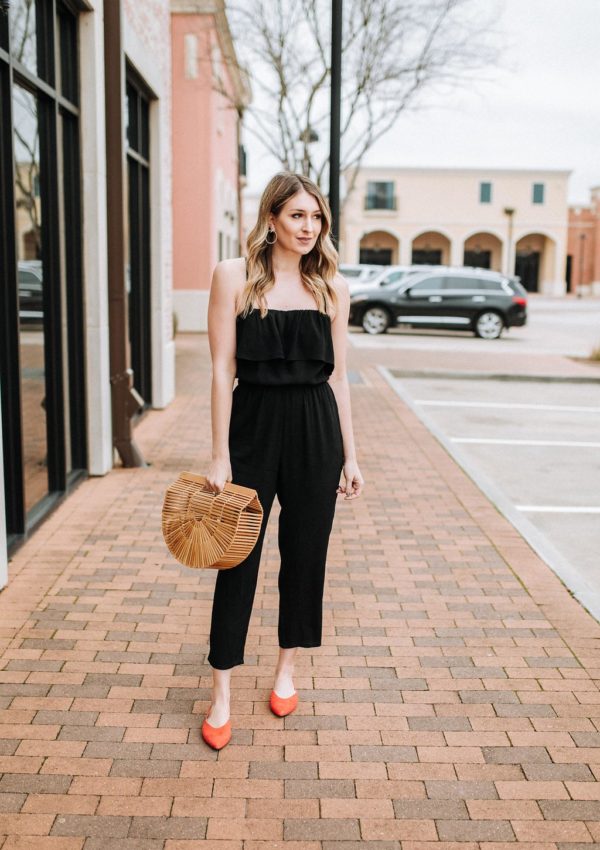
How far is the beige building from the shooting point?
2426 inches

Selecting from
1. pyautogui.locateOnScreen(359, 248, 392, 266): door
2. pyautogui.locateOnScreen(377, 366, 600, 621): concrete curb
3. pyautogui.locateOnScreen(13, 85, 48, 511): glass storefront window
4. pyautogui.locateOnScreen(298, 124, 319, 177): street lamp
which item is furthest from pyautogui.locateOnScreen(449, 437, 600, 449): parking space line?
pyautogui.locateOnScreen(359, 248, 392, 266): door

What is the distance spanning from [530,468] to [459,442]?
1.23 meters

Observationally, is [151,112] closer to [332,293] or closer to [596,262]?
[332,293]

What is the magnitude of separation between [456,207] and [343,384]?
200ft

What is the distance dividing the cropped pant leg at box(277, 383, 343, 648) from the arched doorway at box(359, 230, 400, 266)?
203ft

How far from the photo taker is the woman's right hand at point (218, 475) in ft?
10.4

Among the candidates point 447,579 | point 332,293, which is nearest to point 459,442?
point 447,579

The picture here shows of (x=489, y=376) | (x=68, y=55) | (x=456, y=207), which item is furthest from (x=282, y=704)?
(x=456, y=207)

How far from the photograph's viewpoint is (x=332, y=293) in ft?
10.8

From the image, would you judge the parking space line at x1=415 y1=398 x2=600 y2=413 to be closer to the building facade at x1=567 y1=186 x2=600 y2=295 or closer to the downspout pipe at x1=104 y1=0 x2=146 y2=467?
the downspout pipe at x1=104 y1=0 x2=146 y2=467

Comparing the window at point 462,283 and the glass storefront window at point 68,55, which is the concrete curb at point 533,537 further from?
the window at point 462,283

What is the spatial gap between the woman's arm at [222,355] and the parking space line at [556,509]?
13.9 feet

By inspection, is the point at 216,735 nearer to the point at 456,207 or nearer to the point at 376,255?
the point at 456,207

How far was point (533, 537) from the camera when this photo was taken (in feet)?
19.1
